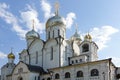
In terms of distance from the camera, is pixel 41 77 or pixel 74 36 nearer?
pixel 41 77

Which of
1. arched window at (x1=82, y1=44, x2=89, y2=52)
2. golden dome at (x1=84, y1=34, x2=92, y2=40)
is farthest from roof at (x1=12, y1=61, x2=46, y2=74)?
golden dome at (x1=84, y1=34, x2=92, y2=40)

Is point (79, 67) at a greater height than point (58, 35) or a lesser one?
lesser

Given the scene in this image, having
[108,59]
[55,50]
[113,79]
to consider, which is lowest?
[113,79]

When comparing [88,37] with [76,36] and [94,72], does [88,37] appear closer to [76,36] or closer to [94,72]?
[76,36]

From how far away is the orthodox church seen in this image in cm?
3300

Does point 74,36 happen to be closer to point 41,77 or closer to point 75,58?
point 75,58

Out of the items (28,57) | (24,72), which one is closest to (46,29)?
(28,57)

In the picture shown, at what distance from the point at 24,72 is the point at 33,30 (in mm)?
13480

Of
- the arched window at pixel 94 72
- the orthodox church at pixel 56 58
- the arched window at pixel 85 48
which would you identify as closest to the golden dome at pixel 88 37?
the orthodox church at pixel 56 58

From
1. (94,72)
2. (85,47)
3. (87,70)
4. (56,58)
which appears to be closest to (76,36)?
(85,47)

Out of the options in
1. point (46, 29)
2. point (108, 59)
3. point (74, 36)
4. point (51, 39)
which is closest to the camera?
point (108, 59)

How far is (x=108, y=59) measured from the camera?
29891 mm

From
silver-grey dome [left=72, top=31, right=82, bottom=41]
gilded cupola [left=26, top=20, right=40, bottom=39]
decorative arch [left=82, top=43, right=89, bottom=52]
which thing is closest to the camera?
decorative arch [left=82, top=43, right=89, bottom=52]

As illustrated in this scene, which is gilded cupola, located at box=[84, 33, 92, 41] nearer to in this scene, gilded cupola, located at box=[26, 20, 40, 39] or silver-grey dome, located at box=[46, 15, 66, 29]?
silver-grey dome, located at box=[46, 15, 66, 29]
